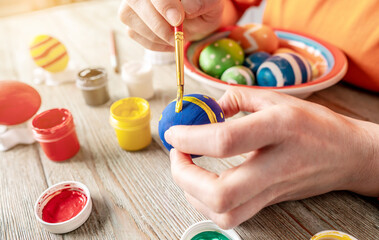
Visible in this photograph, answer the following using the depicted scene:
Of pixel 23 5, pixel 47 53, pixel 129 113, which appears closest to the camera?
pixel 129 113

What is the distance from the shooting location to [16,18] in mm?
1808

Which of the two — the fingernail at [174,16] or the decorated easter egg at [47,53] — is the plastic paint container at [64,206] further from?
the decorated easter egg at [47,53]

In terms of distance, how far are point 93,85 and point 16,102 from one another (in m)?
0.25

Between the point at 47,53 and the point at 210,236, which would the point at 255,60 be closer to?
the point at 210,236

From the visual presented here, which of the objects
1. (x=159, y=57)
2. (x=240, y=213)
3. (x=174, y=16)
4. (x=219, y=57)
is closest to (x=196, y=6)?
(x=174, y=16)

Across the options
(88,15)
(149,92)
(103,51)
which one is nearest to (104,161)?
(149,92)

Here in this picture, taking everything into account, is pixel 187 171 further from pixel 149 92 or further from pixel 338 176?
pixel 149 92

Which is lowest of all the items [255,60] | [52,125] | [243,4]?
[52,125]

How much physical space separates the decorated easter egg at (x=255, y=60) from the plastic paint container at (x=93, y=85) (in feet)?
1.74

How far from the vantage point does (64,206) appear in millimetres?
639

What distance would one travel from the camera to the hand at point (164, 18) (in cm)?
69

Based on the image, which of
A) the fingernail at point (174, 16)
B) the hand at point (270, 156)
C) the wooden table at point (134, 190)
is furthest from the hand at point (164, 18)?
the hand at point (270, 156)

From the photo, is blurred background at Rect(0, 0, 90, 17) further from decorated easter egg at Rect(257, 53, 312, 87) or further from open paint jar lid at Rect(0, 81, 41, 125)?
decorated easter egg at Rect(257, 53, 312, 87)

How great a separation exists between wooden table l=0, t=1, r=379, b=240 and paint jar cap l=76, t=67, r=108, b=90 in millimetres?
79
